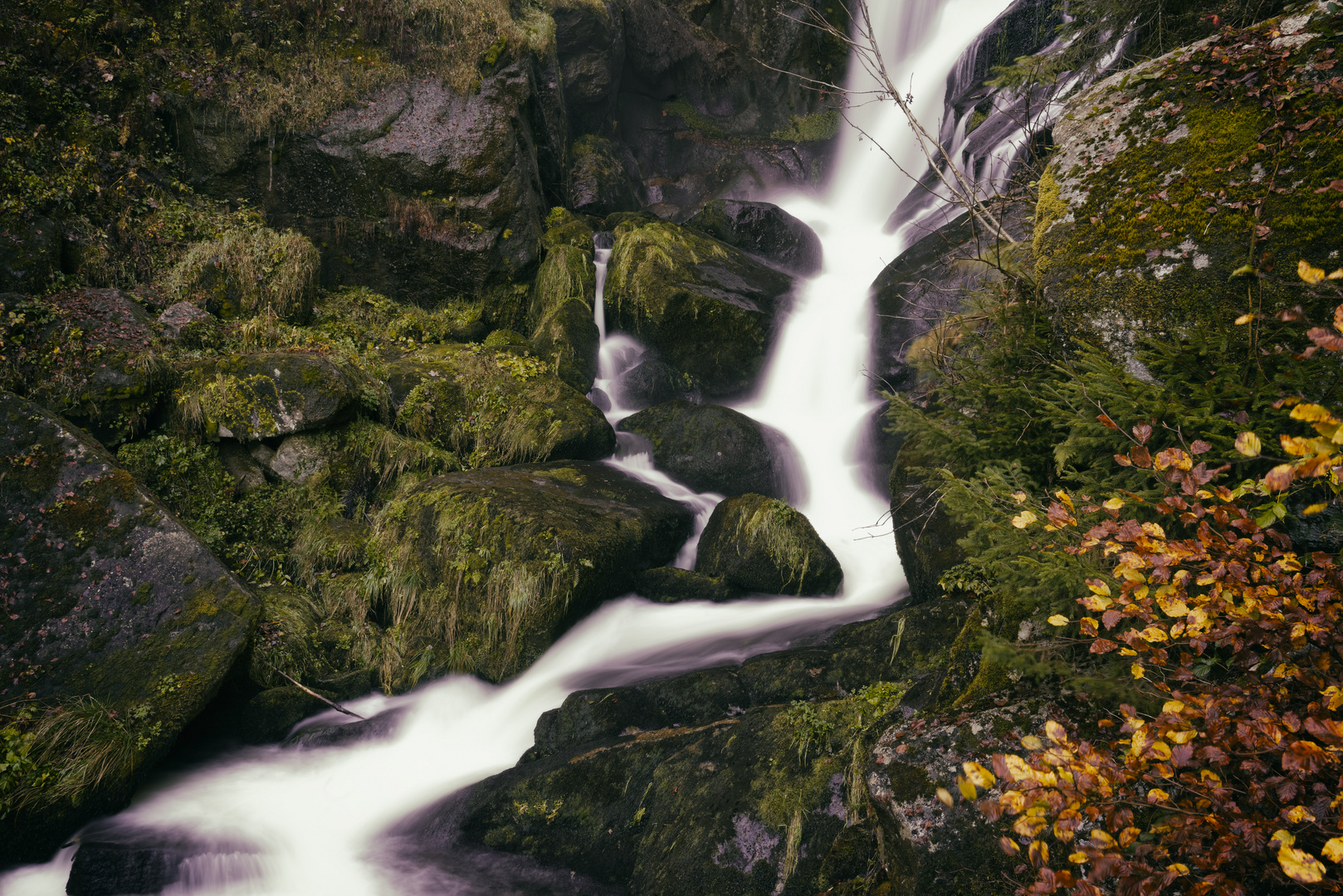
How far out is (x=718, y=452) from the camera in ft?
29.0

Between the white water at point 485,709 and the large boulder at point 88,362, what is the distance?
3.91 metres

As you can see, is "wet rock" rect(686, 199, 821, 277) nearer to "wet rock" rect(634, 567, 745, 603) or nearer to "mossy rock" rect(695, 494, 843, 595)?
"mossy rock" rect(695, 494, 843, 595)

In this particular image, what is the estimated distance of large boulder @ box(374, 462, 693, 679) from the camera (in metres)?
5.98

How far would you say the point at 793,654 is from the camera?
4.95 m

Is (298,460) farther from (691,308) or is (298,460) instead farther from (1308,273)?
(1308,273)

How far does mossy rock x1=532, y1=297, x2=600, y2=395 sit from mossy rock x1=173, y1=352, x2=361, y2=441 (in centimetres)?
331

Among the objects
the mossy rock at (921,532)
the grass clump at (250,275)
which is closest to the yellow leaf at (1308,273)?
the mossy rock at (921,532)

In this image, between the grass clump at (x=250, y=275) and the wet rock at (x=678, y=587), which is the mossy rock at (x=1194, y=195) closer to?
the wet rock at (x=678, y=587)

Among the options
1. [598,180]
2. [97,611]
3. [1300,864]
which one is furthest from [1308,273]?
[598,180]

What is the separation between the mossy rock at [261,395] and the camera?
705 centimetres

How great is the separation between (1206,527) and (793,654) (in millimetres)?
3338

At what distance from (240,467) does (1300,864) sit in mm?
8481

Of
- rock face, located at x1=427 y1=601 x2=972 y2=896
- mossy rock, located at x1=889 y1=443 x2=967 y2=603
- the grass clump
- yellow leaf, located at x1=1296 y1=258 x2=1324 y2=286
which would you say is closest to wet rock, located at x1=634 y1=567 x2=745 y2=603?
rock face, located at x1=427 y1=601 x2=972 y2=896

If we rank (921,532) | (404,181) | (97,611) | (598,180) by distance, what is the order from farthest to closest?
(598,180)
(404,181)
(921,532)
(97,611)
